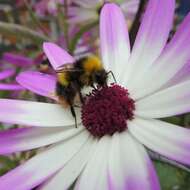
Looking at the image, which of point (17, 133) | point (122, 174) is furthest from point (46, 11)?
point (122, 174)

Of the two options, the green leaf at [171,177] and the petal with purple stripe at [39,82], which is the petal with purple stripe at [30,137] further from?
the green leaf at [171,177]

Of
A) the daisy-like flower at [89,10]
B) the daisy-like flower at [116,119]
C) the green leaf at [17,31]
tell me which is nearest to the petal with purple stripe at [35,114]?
the daisy-like flower at [116,119]

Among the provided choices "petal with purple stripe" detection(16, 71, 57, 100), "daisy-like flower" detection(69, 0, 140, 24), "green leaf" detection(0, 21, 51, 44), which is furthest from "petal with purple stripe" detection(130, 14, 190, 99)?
"daisy-like flower" detection(69, 0, 140, 24)

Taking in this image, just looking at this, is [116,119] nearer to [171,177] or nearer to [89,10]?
[171,177]

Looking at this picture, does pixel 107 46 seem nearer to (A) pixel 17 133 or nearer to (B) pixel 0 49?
(A) pixel 17 133

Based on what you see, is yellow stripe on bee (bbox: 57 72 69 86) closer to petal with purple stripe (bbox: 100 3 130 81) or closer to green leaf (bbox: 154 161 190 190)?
Result: petal with purple stripe (bbox: 100 3 130 81)

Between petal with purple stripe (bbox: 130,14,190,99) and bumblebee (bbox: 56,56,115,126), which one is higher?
bumblebee (bbox: 56,56,115,126)
